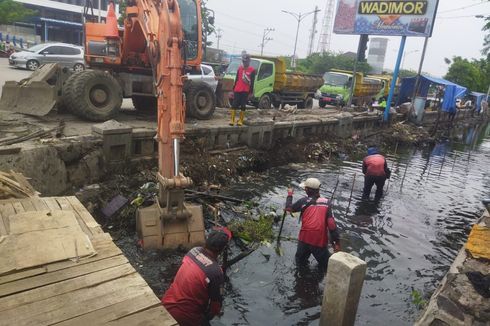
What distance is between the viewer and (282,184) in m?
10.6

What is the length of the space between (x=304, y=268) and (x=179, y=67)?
3643 millimetres

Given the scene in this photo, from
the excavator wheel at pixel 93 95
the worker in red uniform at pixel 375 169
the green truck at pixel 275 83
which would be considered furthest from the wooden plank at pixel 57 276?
the green truck at pixel 275 83

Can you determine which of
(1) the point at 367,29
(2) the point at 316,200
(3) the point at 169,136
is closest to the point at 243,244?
(2) the point at 316,200

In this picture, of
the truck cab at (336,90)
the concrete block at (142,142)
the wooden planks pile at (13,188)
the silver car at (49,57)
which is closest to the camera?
the wooden planks pile at (13,188)

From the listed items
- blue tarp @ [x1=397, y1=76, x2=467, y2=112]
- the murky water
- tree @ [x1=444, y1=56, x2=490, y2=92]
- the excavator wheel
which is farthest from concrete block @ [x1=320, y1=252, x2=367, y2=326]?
tree @ [x1=444, y1=56, x2=490, y2=92]

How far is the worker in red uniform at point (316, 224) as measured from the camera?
18.3 ft

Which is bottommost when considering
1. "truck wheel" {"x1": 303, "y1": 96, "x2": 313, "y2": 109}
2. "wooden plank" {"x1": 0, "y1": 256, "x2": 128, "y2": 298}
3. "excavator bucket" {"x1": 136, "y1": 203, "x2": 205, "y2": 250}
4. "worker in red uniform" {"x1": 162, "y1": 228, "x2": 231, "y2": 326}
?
"excavator bucket" {"x1": 136, "y1": 203, "x2": 205, "y2": 250}

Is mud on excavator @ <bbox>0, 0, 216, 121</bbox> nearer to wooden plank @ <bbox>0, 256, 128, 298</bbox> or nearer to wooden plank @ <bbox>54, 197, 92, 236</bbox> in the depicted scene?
wooden plank @ <bbox>54, 197, 92, 236</bbox>

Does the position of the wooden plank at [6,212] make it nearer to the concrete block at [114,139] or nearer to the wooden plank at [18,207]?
the wooden plank at [18,207]

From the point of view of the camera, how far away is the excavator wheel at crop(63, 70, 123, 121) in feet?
29.0

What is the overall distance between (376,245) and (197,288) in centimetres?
492

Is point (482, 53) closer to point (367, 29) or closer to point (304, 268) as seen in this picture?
point (367, 29)

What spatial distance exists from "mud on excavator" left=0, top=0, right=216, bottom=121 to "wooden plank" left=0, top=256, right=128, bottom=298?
6.09 m

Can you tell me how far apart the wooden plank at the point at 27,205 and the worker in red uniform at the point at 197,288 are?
170cm
